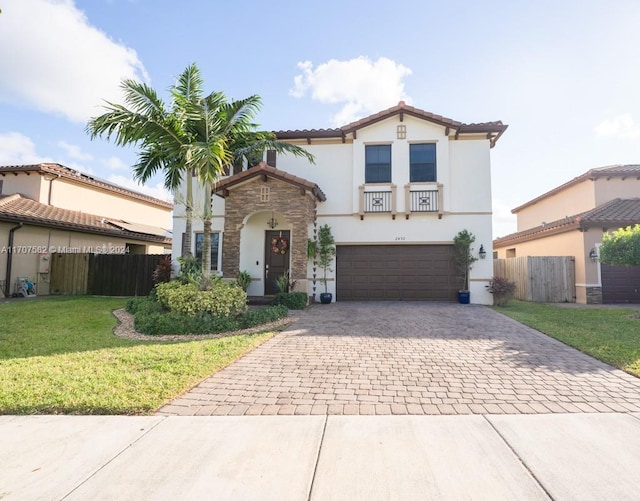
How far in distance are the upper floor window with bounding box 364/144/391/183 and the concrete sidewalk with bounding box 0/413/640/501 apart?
11184 millimetres

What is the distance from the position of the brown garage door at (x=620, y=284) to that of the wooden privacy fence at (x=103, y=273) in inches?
741

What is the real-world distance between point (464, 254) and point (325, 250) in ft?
17.6

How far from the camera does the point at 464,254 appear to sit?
13.0 m

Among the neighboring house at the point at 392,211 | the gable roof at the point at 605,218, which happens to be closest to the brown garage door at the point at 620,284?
the gable roof at the point at 605,218

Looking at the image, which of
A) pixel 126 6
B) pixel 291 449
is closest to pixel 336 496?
pixel 291 449

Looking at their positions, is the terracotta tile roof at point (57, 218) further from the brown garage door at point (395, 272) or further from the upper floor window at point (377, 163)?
the upper floor window at point (377, 163)

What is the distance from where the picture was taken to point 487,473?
2609 mm

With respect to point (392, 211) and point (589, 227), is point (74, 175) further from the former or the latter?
point (589, 227)

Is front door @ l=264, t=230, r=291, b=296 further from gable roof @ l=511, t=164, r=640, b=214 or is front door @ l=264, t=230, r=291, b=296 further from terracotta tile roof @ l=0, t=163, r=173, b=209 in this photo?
gable roof @ l=511, t=164, r=640, b=214

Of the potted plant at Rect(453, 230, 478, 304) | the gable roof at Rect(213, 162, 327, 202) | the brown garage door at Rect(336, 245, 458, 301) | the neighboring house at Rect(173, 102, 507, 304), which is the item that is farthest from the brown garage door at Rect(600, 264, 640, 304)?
the gable roof at Rect(213, 162, 327, 202)

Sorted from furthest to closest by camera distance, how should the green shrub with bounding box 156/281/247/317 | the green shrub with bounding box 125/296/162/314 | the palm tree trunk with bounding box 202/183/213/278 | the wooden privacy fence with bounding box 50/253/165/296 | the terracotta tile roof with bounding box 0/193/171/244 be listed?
the wooden privacy fence with bounding box 50/253/165/296
the terracotta tile roof with bounding box 0/193/171/244
the green shrub with bounding box 125/296/162/314
the palm tree trunk with bounding box 202/183/213/278
the green shrub with bounding box 156/281/247/317

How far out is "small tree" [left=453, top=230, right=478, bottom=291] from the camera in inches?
513

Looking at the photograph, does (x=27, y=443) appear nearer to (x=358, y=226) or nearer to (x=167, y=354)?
(x=167, y=354)

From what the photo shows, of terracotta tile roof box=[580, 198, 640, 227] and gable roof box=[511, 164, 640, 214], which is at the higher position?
gable roof box=[511, 164, 640, 214]
